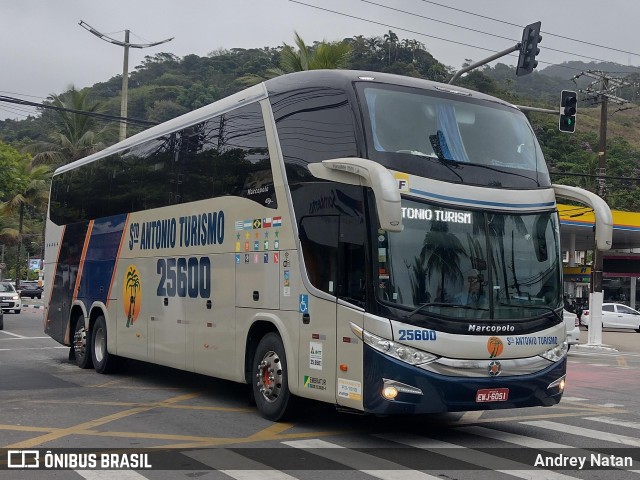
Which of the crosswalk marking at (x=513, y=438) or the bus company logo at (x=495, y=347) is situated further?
the crosswalk marking at (x=513, y=438)

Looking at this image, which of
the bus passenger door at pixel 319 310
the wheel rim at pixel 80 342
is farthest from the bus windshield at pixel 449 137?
the wheel rim at pixel 80 342

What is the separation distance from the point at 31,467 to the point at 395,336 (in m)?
3.76

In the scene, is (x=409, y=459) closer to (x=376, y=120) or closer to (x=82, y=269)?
(x=376, y=120)

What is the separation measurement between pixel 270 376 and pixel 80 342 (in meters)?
7.79

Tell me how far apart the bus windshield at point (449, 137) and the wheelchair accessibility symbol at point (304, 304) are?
6.19 ft

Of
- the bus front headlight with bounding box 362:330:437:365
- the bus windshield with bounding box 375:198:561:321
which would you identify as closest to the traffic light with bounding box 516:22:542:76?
the bus windshield with bounding box 375:198:561:321

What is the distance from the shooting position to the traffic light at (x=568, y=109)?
2266 centimetres

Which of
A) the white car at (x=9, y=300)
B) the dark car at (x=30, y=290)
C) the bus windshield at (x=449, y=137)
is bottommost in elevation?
the dark car at (x=30, y=290)

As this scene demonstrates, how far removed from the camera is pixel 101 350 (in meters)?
16.4

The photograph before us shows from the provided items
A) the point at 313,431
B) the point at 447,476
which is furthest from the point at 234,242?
the point at 447,476

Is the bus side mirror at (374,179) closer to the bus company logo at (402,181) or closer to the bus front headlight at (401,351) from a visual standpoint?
the bus company logo at (402,181)

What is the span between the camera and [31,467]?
8031mm

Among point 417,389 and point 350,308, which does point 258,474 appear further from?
point 350,308

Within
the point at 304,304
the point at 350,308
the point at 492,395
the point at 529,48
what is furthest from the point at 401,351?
the point at 529,48
